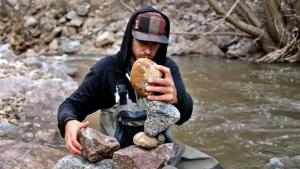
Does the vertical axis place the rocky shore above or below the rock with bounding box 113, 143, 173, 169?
below

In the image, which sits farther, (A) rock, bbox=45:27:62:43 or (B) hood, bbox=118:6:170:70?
(A) rock, bbox=45:27:62:43

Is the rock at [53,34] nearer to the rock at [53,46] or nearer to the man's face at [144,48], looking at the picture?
the rock at [53,46]

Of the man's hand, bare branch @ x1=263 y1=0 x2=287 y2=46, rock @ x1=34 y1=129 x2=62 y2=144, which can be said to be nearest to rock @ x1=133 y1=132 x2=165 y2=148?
the man's hand

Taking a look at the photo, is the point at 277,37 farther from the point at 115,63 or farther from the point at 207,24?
the point at 115,63

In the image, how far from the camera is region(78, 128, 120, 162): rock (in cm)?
217

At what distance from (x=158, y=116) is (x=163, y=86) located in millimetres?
154

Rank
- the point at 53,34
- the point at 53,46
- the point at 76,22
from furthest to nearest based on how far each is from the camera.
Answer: the point at 76,22 → the point at 53,34 → the point at 53,46

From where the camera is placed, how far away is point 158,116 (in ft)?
7.05

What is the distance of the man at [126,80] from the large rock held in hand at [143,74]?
53mm

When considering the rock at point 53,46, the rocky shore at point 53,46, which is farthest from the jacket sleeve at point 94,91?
the rock at point 53,46

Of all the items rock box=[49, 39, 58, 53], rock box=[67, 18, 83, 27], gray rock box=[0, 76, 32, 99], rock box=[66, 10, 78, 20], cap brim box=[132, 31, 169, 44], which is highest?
cap brim box=[132, 31, 169, 44]

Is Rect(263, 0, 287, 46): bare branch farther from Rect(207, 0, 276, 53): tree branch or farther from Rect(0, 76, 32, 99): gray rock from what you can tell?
Rect(0, 76, 32, 99): gray rock

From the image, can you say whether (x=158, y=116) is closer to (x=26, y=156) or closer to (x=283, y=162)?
(x=26, y=156)

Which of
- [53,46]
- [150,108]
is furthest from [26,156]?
[53,46]
